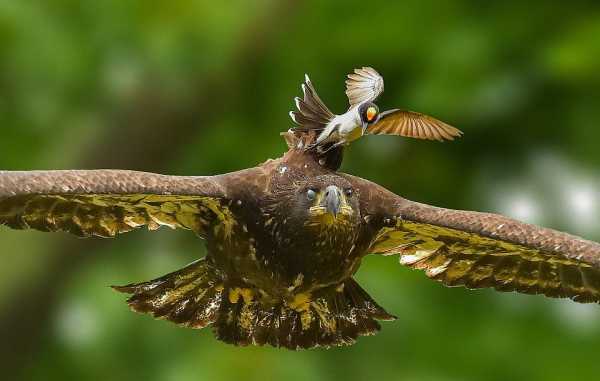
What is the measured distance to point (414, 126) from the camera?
5.52 meters

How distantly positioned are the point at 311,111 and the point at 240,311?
2.64 ft

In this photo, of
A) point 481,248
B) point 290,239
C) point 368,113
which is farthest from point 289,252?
point 481,248

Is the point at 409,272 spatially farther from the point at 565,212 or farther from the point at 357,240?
the point at 357,240

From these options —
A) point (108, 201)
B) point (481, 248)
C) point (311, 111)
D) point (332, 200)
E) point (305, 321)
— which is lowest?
point (305, 321)

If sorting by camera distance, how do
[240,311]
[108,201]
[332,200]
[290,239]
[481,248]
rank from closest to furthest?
1. [332,200]
2. [290,239]
3. [108,201]
4. [240,311]
5. [481,248]

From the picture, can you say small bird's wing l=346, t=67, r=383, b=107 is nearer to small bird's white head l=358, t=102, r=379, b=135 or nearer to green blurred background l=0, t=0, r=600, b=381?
small bird's white head l=358, t=102, r=379, b=135

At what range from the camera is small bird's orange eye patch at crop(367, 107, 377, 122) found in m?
5.09

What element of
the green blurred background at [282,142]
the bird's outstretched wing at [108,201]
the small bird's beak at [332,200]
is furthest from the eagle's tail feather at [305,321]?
the green blurred background at [282,142]

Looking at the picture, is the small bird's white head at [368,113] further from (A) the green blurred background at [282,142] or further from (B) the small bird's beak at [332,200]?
(A) the green blurred background at [282,142]

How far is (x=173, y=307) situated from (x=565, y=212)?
4.22m

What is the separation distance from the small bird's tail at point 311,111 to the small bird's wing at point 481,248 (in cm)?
26

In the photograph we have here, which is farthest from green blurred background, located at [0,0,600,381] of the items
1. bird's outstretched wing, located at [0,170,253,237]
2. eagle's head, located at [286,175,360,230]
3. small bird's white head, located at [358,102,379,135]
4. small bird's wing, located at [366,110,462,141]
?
small bird's white head, located at [358,102,379,135]

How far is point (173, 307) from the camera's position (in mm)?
5875

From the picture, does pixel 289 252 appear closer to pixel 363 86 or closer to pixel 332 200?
pixel 332 200
